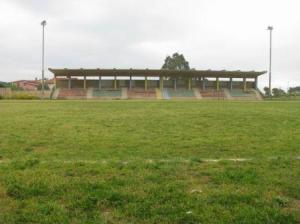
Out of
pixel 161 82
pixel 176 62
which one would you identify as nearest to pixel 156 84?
pixel 161 82

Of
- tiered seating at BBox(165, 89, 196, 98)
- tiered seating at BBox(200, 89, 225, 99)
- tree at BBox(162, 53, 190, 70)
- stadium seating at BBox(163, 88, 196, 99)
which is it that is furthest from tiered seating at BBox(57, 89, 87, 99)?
tree at BBox(162, 53, 190, 70)

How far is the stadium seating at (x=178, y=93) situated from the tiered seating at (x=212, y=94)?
209cm

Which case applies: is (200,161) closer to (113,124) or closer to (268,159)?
Answer: (268,159)

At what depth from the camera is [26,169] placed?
7367 millimetres

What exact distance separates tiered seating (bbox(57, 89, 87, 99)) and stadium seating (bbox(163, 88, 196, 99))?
14548 millimetres

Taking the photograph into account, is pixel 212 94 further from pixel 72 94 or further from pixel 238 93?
pixel 72 94

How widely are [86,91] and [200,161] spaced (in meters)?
70.5

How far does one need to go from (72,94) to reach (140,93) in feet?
39.3

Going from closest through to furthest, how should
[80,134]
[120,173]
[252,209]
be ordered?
[252,209]
[120,173]
[80,134]

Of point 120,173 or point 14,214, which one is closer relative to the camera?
point 14,214

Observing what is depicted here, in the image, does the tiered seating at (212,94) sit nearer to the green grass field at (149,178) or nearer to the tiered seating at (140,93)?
the tiered seating at (140,93)

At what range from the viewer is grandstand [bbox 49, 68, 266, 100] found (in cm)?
7612

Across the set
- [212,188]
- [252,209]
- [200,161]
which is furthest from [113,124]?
[252,209]

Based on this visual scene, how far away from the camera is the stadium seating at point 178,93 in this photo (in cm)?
7583
